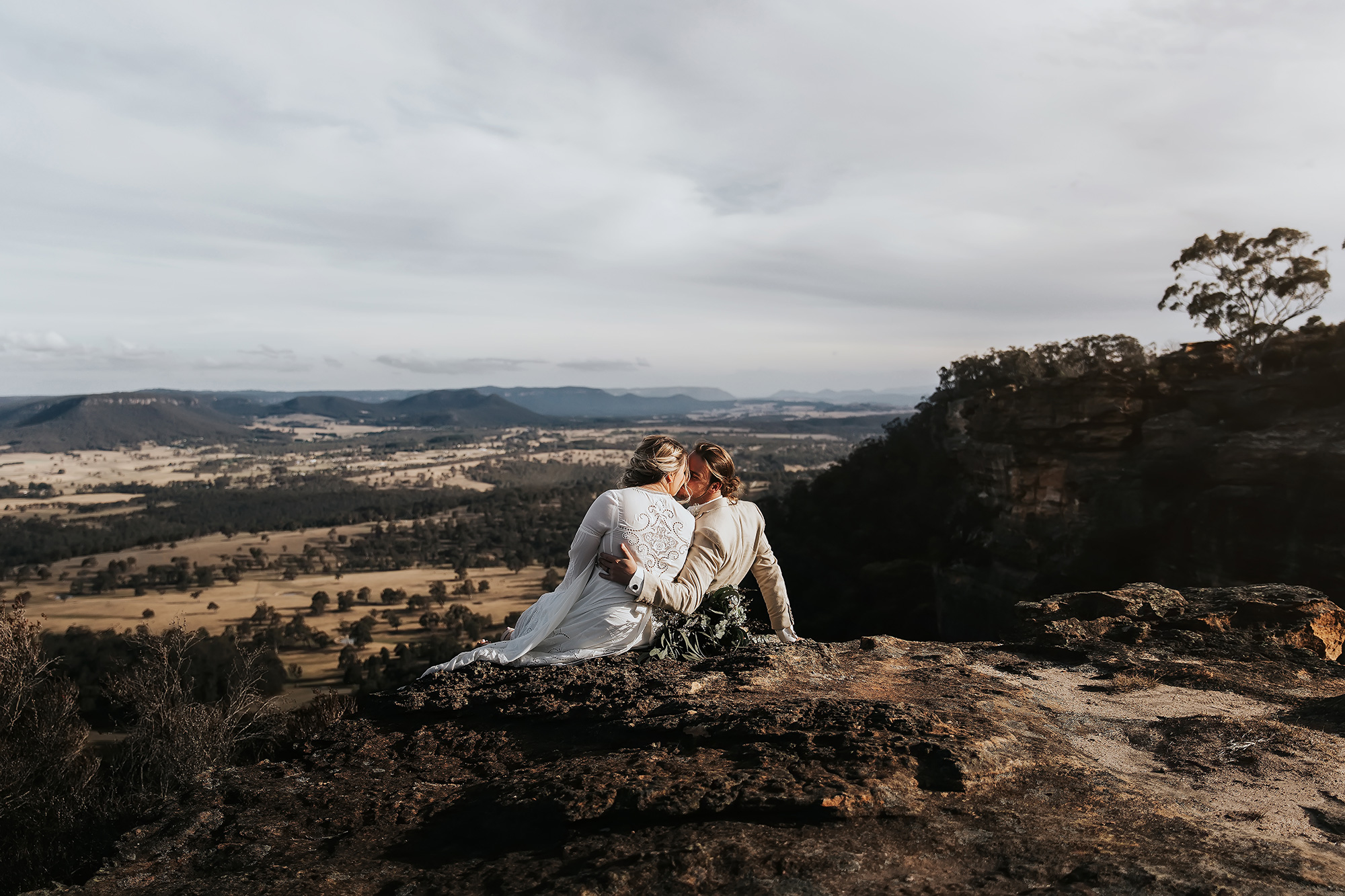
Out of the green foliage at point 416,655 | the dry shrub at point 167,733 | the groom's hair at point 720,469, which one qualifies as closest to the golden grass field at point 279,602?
the green foliage at point 416,655

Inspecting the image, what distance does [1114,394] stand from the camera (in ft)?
71.1

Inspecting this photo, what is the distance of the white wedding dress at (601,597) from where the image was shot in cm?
432

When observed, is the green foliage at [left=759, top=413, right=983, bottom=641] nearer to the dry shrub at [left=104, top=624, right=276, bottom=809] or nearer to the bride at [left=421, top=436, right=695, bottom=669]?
the dry shrub at [left=104, top=624, right=276, bottom=809]

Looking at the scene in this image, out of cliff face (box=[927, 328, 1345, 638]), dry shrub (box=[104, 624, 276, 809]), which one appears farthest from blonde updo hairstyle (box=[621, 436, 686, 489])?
cliff face (box=[927, 328, 1345, 638])

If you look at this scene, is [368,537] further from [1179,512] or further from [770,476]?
[1179,512]

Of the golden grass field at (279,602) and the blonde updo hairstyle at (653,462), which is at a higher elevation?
the blonde updo hairstyle at (653,462)

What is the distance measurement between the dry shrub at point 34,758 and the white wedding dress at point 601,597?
25.9ft

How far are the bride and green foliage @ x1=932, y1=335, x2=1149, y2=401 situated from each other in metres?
23.4

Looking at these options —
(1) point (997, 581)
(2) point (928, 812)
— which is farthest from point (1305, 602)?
(1) point (997, 581)

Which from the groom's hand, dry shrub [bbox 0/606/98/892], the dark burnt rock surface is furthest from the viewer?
dry shrub [bbox 0/606/98/892]

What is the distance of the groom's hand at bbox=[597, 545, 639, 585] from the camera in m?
4.26

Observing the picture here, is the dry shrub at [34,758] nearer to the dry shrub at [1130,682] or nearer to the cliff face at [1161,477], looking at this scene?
the dry shrub at [1130,682]

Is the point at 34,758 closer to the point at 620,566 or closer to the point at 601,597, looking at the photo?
the point at 601,597

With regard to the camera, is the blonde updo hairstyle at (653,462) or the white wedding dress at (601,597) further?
the blonde updo hairstyle at (653,462)
